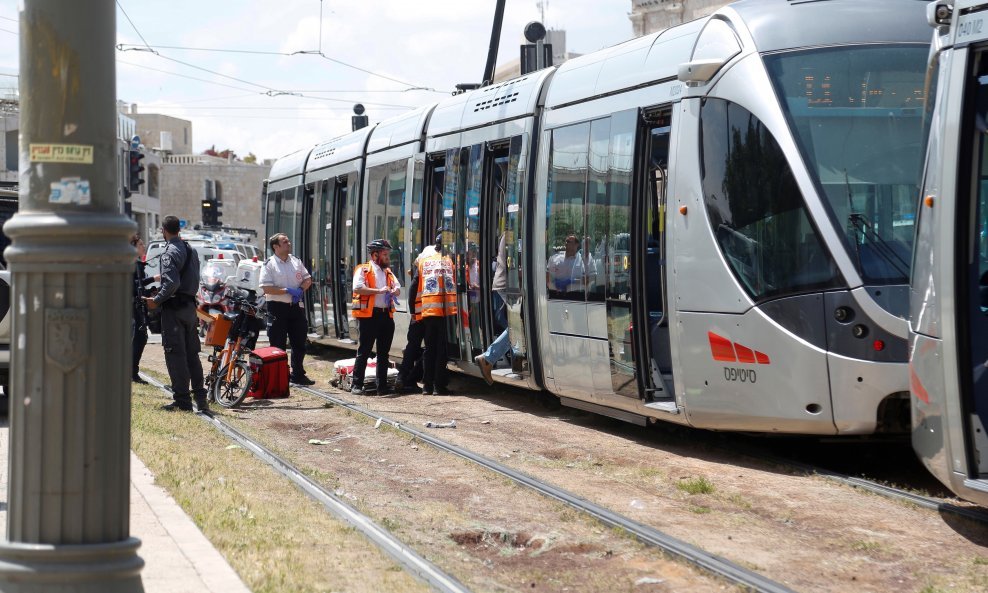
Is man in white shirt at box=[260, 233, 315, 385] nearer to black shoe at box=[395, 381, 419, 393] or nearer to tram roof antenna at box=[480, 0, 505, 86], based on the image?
black shoe at box=[395, 381, 419, 393]

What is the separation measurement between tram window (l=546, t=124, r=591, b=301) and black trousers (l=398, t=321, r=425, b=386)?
11.5 feet

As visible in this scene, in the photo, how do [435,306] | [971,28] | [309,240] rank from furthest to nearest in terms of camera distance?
[309,240] → [435,306] → [971,28]

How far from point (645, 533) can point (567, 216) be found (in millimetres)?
4847

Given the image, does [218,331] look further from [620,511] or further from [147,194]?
[147,194]

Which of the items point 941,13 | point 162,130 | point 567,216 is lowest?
point 567,216

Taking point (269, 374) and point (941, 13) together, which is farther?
point (269, 374)

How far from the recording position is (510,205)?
1271 centimetres

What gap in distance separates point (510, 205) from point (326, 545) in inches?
252

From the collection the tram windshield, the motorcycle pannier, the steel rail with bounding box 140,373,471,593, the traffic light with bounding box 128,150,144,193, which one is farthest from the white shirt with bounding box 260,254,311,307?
the traffic light with bounding box 128,150,144,193

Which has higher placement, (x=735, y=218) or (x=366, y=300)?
(x=735, y=218)

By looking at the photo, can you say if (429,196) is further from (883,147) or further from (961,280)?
(961,280)

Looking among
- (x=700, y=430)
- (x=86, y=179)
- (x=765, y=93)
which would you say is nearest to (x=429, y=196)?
(x=700, y=430)

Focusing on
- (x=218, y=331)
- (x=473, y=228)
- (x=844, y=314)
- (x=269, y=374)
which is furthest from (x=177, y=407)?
(x=844, y=314)

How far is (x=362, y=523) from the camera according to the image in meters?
7.33
